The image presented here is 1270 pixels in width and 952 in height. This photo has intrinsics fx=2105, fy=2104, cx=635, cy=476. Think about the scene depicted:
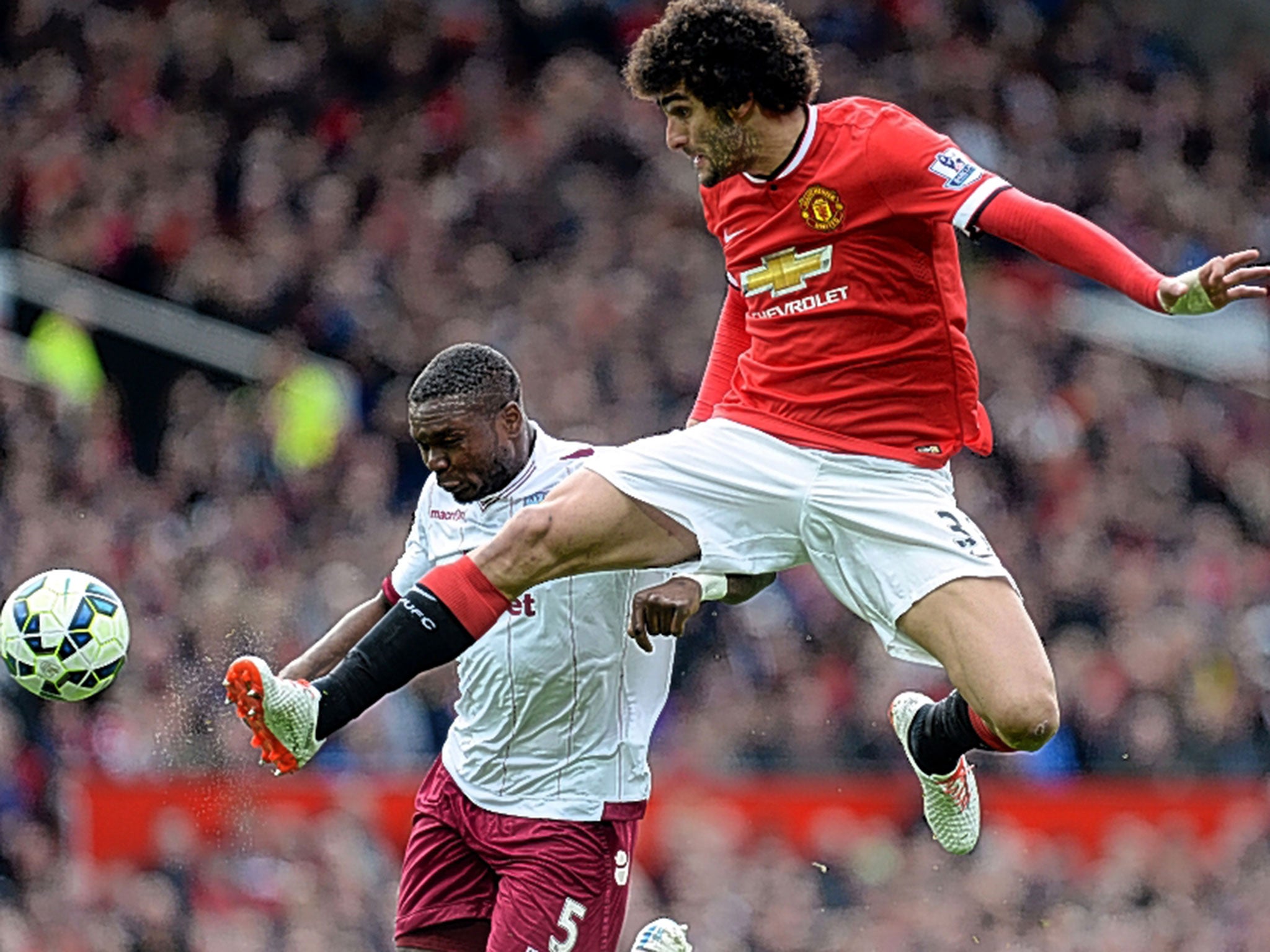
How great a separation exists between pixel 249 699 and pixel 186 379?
9463mm

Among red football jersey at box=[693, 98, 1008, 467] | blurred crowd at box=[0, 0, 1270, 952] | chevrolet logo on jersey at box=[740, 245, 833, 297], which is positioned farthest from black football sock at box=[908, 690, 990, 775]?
blurred crowd at box=[0, 0, 1270, 952]

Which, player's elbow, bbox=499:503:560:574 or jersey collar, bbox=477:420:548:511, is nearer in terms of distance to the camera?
player's elbow, bbox=499:503:560:574

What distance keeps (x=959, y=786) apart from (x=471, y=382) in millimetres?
2038

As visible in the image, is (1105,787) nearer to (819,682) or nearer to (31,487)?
(819,682)

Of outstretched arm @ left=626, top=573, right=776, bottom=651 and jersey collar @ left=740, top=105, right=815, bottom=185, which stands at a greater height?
jersey collar @ left=740, top=105, right=815, bottom=185

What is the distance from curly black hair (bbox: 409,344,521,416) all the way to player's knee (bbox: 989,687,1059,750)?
5.43ft

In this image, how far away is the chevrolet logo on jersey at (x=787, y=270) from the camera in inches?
229

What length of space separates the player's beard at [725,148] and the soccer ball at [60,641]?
240 centimetres

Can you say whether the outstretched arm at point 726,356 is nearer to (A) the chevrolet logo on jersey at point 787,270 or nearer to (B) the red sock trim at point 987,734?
(A) the chevrolet logo on jersey at point 787,270

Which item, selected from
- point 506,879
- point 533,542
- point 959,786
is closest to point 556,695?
point 506,879

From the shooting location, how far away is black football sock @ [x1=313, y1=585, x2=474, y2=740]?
5.57m

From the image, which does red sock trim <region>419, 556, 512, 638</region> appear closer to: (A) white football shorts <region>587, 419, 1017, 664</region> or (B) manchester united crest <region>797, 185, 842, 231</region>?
(A) white football shorts <region>587, 419, 1017, 664</region>

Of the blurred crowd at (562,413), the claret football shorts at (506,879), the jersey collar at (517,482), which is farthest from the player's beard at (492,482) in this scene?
the blurred crowd at (562,413)

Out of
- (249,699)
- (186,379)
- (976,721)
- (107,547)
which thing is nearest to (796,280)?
(976,721)
